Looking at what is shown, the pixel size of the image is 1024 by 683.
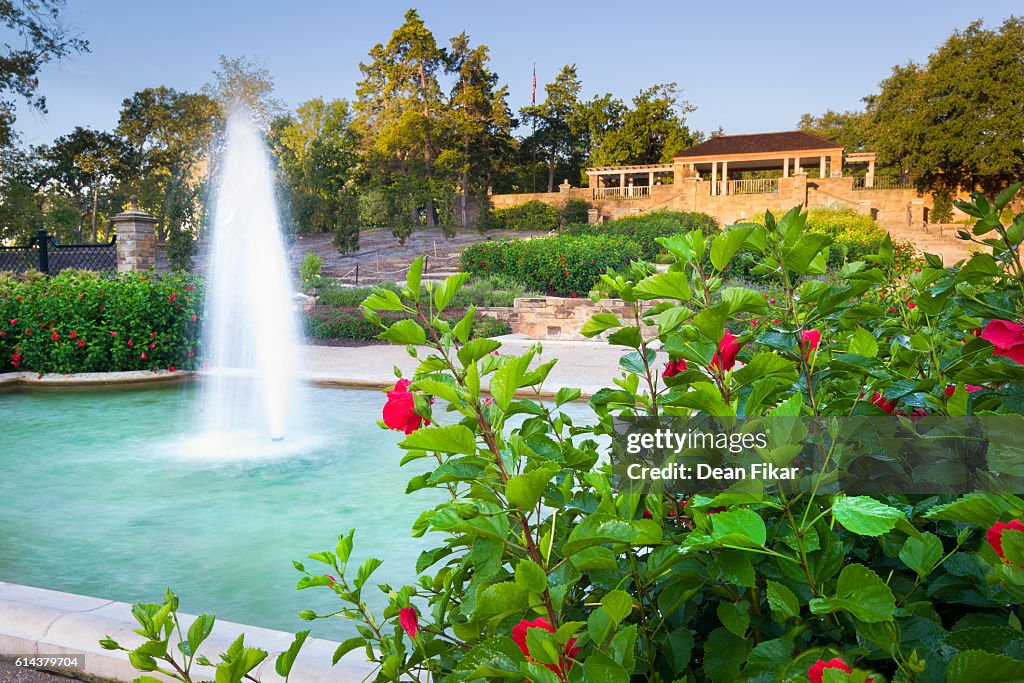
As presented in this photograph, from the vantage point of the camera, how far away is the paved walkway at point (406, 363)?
8602mm

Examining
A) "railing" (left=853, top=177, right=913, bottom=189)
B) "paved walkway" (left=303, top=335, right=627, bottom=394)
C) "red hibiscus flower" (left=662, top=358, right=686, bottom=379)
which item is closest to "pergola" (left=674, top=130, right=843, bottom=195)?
"railing" (left=853, top=177, right=913, bottom=189)

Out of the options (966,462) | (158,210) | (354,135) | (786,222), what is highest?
(354,135)

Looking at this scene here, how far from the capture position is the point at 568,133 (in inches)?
1682

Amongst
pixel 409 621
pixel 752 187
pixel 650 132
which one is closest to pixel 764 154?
pixel 752 187

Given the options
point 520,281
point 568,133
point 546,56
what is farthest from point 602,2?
point 520,281

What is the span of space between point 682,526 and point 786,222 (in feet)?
1.54

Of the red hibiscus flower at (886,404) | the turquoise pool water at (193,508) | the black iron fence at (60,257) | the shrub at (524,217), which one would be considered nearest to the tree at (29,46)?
the black iron fence at (60,257)

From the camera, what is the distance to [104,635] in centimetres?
266

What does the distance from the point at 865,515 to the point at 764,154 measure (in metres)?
37.4

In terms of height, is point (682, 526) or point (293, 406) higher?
point (682, 526)

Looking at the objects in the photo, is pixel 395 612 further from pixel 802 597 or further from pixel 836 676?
pixel 836 676

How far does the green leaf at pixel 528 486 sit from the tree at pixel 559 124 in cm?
4260

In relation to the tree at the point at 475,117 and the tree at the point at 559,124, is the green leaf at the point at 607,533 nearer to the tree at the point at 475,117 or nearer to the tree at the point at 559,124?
the tree at the point at 475,117

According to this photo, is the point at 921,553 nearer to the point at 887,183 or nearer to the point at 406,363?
the point at 406,363
